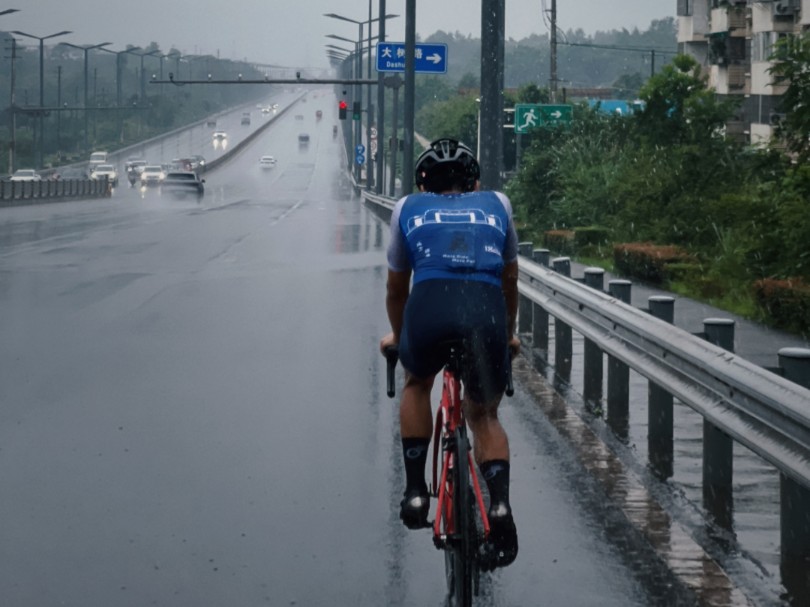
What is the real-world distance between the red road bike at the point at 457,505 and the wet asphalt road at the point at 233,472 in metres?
0.43

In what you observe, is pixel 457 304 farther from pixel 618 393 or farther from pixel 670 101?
pixel 670 101

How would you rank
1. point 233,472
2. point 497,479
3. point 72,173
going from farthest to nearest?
point 72,173 → point 233,472 → point 497,479

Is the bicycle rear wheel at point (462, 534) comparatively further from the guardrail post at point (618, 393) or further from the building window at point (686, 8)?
the building window at point (686, 8)

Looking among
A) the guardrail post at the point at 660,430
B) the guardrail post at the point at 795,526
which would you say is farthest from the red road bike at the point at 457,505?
the guardrail post at the point at 660,430

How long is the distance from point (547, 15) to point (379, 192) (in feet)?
46.5

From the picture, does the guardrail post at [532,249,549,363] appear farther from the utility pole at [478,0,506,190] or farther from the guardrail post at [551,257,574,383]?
the utility pole at [478,0,506,190]

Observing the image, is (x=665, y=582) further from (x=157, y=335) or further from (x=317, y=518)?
(x=157, y=335)

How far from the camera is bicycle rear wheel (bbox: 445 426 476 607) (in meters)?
6.12

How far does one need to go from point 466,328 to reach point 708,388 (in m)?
2.14

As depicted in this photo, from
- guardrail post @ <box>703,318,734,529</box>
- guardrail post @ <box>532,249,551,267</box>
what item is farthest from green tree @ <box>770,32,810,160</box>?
guardrail post @ <box>703,318,734,529</box>

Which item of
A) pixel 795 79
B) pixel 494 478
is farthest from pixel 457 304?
pixel 795 79

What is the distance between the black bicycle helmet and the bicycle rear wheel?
3.64ft

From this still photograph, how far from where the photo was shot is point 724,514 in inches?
332

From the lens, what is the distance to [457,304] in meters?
6.50
